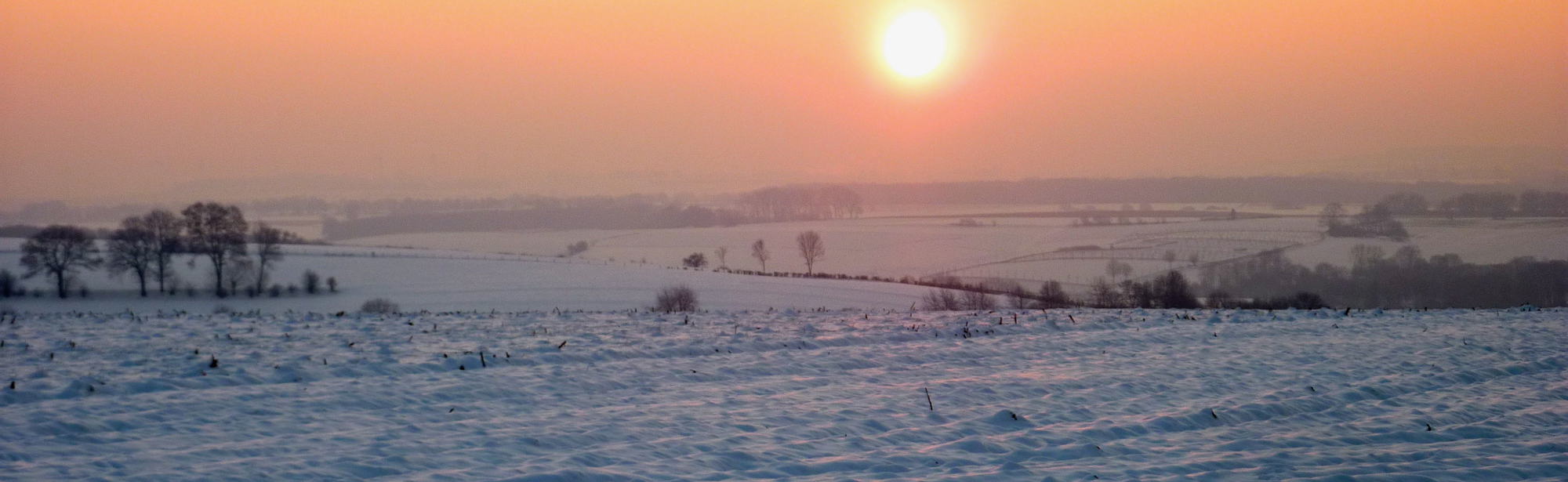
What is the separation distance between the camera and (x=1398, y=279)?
47.5 metres

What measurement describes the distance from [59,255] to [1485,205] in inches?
3740

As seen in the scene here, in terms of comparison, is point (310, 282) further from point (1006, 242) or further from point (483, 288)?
point (1006, 242)

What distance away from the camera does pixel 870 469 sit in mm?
9039

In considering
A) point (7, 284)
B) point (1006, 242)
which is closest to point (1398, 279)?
point (1006, 242)

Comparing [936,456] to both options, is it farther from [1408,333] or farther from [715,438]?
[1408,333]

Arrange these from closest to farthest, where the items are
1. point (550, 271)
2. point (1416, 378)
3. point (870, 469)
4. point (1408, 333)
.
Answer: point (870, 469)
point (1416, 378)
point (1408, 333)
point (550, 271)

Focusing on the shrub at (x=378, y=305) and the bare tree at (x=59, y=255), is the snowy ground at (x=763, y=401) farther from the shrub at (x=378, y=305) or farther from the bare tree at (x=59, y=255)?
the bare tree at (x=59, y=255)

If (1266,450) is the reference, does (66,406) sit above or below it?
above

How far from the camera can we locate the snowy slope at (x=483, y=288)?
138ft

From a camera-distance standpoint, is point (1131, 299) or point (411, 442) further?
point (1131, 299)

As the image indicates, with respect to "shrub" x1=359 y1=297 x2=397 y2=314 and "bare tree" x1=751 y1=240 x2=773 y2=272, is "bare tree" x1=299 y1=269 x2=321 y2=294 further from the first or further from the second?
"bare tree" x1=751 y1=240 x2=773 y2=272

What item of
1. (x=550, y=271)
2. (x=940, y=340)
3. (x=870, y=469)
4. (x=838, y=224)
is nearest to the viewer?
(x=870, y=469)

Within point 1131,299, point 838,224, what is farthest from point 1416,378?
point 838,224

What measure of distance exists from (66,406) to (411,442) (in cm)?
433
